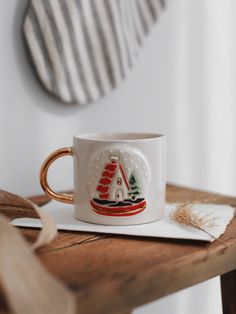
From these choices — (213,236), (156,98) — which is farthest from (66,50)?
(213,236)

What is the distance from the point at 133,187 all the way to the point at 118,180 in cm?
2

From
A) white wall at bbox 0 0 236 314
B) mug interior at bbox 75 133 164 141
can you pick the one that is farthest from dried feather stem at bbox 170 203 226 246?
white wall at bbox 0 0 236 314

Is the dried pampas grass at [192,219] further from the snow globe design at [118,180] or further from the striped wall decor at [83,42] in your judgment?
the striped wall decor at [83,42]

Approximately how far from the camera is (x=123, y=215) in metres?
0.59

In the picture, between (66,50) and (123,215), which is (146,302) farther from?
(66,50)

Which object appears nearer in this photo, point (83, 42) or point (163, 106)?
point (83, 42)

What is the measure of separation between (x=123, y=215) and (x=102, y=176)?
5 centimetres

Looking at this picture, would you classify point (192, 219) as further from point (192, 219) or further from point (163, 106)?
point (163, 106)

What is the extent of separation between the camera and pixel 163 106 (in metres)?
1.02

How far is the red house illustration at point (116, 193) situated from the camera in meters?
0.57

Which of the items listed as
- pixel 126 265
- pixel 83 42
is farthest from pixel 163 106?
pixel 126 265

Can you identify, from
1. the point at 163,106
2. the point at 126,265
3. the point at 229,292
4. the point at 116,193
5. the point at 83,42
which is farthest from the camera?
the point at 163,106

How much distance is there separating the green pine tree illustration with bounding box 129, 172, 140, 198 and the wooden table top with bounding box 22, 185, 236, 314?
49 millimetres

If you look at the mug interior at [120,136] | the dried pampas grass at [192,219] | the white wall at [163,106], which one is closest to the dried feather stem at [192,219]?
the dried pampas grass at [192,219]
